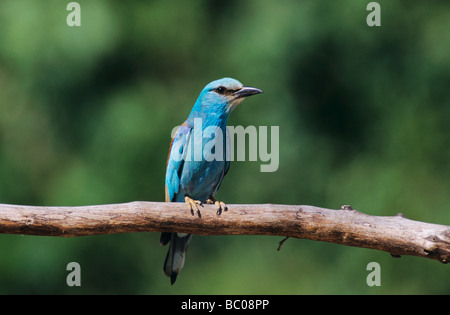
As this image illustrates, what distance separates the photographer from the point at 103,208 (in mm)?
3760

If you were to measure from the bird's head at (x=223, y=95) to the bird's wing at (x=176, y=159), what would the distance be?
27 centimetres

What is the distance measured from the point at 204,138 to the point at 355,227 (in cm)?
152

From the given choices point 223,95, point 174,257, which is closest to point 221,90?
point 223,95

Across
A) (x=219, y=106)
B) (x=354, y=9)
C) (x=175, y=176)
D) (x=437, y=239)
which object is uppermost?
(x=354, y=9)

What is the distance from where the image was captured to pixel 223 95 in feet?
16.2

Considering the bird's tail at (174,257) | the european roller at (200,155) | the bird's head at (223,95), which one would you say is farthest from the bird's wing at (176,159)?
the bird's tail at (174,257)

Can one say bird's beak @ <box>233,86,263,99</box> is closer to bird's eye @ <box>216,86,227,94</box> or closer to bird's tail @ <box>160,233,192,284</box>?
bird's eye @ <box>216,86,227,94</box>

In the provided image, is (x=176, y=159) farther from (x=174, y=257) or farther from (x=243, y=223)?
(x=243, y=223)

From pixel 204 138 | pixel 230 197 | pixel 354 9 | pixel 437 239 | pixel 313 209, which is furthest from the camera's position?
pixel 354 9

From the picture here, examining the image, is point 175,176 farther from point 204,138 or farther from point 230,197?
point 230,197

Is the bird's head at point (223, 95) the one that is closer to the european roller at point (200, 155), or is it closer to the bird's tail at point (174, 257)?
the european roller at point (200, 155)

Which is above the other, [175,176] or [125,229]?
[175,176]

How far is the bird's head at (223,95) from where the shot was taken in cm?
490

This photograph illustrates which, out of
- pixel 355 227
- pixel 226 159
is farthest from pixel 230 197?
pixel 355 227
